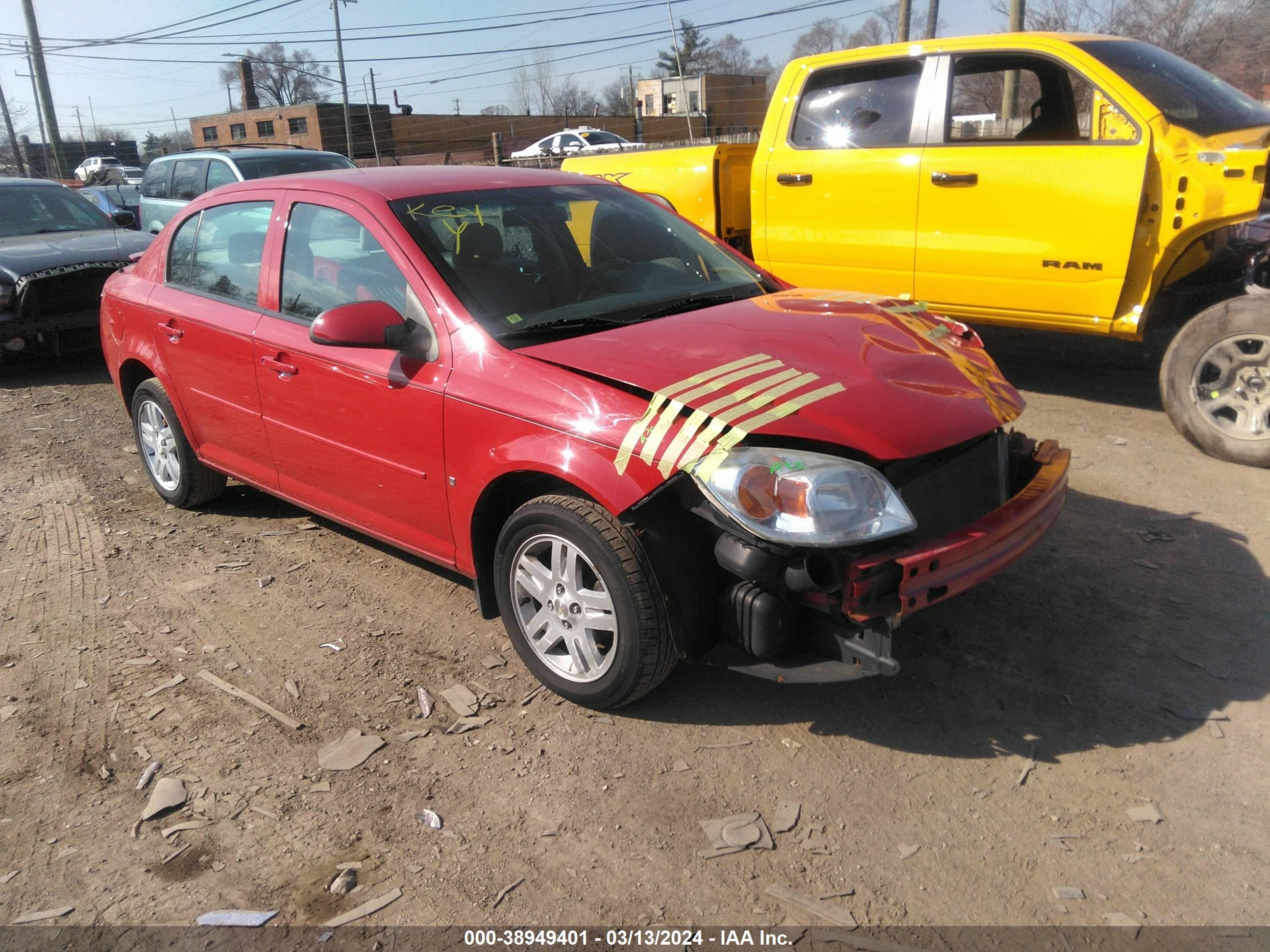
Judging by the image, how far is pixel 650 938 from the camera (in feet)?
7.81

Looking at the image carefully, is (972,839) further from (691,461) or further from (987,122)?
(987,122)

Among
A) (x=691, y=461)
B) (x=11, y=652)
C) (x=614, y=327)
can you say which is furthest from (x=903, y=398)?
(x=11, y=652)

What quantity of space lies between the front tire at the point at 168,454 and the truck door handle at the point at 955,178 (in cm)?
450

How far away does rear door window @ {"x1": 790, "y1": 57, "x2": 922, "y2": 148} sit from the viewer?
242 inches

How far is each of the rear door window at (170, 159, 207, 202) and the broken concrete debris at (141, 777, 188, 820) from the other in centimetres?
945

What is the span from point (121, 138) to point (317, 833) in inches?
3325

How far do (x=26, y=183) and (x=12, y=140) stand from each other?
37.1 meters

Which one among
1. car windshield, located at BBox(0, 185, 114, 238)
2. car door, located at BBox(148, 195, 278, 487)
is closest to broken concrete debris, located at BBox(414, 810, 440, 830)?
car door, located at BBox(148, 195, 278, 487)

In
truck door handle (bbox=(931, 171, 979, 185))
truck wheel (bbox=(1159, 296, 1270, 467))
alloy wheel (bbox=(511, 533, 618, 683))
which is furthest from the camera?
truck door handle (bbox=(931, 171, 979, 185))

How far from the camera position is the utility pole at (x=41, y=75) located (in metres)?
24.5

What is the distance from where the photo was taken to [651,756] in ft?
10.0

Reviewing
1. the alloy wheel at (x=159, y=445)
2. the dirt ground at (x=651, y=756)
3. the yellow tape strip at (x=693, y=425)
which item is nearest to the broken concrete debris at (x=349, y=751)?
the dirt ground at (x=651, y=756)

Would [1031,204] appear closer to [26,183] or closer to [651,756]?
[651,756]

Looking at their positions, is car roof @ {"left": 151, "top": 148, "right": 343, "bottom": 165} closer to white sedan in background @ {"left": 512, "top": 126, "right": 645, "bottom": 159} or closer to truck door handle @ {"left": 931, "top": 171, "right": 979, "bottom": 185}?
truck door handle @ {"left": 931, "top": 171, "right": 979, "bottom": 185}
